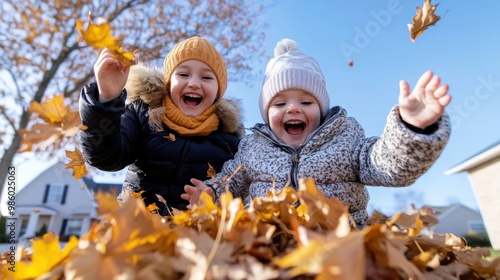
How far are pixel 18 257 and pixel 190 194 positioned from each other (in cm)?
81

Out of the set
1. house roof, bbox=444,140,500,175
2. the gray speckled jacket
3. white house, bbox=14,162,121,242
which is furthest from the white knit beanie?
white house, bbox=14,162,121,242

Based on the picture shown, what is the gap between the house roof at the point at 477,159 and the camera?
1055 centimetres

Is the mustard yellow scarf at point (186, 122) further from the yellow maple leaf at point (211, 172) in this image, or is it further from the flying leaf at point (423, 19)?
the flying leaf at point (423, 19)

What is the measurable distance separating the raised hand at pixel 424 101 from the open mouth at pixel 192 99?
1314mm

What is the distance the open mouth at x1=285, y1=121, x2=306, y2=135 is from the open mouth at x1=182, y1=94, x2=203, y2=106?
0.67m

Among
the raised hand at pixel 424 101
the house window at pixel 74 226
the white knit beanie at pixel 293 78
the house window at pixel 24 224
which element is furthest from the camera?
the house window at pixel 74 226

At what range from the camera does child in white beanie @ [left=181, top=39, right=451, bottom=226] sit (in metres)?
1.02

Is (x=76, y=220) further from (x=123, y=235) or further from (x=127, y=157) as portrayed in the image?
(x=123, y=235)

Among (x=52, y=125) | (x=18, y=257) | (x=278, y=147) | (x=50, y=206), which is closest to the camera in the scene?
(x=18, y=257)

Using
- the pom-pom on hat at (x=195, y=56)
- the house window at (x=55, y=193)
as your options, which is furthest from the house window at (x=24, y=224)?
the pom-pom on hat at (x=195, y=56)

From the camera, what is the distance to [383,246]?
477mm

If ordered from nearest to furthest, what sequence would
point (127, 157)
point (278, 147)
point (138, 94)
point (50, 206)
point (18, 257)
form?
point (18, 257) < point (278, 147) < point (127, 157) < point (138, 94) < point (50, 206)

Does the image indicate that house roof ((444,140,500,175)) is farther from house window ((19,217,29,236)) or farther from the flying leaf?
house window ((19,217,29,236))

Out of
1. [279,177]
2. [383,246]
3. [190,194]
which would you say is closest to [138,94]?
[190,194]
